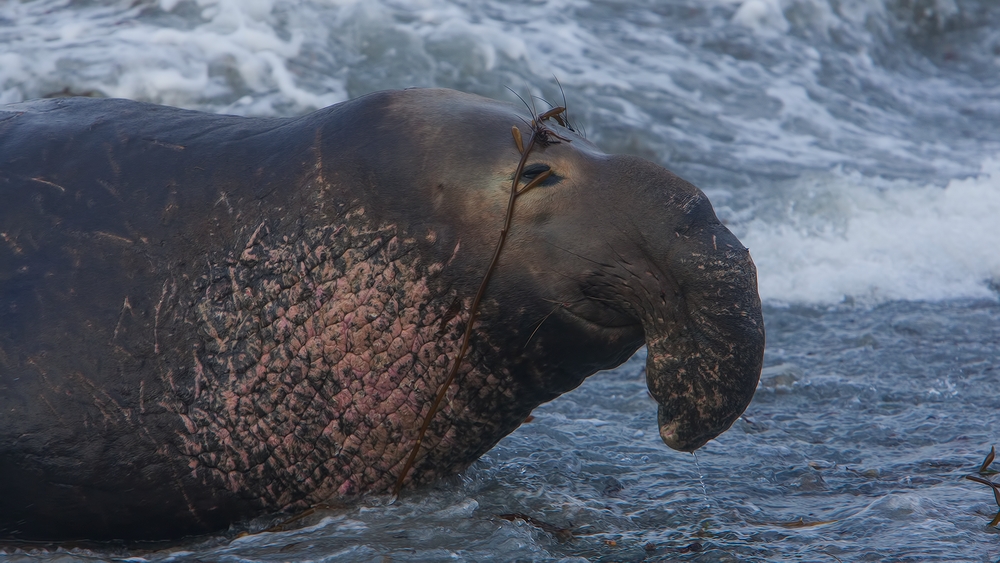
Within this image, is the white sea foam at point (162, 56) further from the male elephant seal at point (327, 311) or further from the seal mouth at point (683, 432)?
the seal mouth at point (683, 432)

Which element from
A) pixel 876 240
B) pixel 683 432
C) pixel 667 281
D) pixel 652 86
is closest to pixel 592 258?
pixel 667 281

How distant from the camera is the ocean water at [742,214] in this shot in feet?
10.9

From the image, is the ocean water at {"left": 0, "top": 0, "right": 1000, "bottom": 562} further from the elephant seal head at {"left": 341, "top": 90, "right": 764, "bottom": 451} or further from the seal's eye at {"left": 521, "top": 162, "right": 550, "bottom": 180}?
the seal's eye at {"left": 521, "top": 162, "right": 550, "bottom": 180}

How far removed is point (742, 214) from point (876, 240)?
85 centimetres

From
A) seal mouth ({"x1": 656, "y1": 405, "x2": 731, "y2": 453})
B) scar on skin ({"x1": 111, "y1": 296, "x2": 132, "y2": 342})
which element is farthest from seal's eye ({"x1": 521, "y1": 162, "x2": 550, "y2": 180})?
scar on skin ({"x1": 111, "y1": 296, "x2": 132, "y2": 342})

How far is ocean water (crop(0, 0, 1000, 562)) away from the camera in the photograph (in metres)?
3.32

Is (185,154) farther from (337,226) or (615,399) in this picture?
(615,399)

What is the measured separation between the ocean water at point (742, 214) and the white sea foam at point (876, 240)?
21mm

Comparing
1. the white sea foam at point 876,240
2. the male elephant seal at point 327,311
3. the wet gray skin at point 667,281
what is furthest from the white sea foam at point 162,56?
the wet gray skin at point 667,281

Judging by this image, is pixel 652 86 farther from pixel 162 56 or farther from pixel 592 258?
pixel 592 258

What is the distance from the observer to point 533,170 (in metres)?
3.03

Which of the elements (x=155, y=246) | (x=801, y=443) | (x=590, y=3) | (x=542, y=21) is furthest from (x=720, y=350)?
(x=590, y=3)

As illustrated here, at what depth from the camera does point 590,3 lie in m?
10.6

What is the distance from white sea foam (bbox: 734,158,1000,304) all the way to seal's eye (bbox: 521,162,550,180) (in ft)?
10.7
